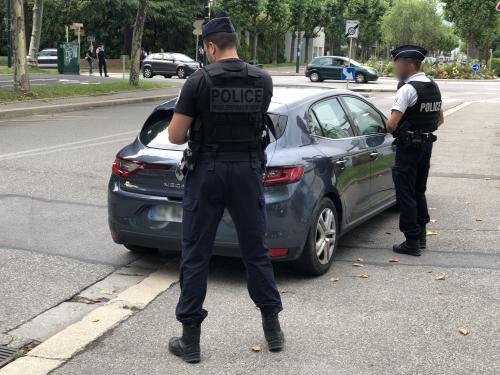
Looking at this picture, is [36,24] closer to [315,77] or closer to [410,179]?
[315,77]

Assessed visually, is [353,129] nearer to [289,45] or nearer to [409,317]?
[409,317]

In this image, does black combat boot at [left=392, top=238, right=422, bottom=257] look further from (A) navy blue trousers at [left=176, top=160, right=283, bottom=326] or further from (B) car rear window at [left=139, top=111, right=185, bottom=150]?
(A) navy blue trousers at [left=176, top=160, right=283, bottom=326]

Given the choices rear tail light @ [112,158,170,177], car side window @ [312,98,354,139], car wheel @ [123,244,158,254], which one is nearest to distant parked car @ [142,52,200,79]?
car side window @ [312,98,354,139]

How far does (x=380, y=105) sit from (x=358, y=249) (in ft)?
61.1

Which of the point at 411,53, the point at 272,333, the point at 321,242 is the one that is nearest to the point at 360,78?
the point at 411,53

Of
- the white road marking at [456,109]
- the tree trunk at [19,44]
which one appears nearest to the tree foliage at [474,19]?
the white road marking at [456,109]

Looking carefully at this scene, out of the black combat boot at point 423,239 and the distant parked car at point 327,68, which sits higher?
the distant parked car at point 327,68

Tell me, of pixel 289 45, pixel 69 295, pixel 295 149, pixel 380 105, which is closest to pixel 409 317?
pixel 295 149

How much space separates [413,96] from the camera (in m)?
5.73

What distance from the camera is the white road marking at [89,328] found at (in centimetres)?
375

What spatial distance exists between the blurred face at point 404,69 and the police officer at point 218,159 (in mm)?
2481

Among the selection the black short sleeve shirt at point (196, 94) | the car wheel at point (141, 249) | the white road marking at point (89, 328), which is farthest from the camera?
the car wheel at point (141, 249)

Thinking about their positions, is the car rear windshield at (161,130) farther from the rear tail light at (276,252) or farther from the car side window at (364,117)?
the car side window at (364,117)

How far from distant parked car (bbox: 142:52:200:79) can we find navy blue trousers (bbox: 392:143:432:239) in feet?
113
